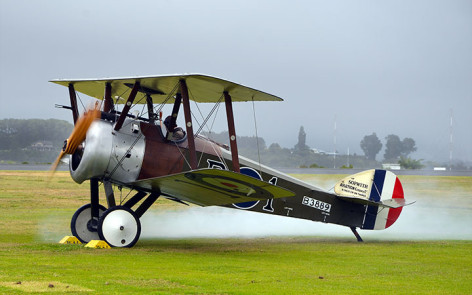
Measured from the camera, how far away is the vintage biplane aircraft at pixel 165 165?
12195 mm

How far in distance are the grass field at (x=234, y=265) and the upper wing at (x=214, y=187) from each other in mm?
1075

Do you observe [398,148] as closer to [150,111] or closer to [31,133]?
[31,133]

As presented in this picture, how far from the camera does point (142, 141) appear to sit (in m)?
13.1

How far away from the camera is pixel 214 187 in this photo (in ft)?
39.6

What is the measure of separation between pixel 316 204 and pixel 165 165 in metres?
4.07

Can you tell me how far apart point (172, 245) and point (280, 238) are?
11.1 feet

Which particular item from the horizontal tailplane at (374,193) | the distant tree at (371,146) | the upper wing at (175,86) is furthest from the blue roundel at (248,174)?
the distant tree at (371,146)

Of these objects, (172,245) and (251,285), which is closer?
(251,285)

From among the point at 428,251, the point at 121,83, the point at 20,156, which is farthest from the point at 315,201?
the point at 20,156

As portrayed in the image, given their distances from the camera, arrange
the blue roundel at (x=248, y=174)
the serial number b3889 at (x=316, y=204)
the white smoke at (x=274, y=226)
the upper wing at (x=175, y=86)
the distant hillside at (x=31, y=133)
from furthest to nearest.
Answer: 1. the distant hillside at (x=31, y=133)
2. the white smoke at (x=274, y=226)
3. the serial number b3889 at (x=316, y=204)
4. the blue roundel at (x=248, y=174)
5. the upper wing at (x=175, y=86)

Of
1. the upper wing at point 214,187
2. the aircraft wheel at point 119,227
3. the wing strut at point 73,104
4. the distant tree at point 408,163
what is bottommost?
the distant tree at point 408,163

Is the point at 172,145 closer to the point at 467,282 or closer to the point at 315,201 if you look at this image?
the point at 315,201

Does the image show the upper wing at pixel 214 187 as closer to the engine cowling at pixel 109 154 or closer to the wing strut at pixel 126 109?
the engine cowling at pixel 109 154

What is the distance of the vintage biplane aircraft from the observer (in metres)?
12.2
